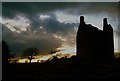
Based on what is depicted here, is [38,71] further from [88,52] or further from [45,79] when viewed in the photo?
[88,52]

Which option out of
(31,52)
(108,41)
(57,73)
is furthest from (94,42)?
(31,52)

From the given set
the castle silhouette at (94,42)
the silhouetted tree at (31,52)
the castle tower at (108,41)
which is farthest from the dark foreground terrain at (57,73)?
the silhouetted tree at (31,52)

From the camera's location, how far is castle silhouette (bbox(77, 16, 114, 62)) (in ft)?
107

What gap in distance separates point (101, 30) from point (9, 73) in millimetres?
19557

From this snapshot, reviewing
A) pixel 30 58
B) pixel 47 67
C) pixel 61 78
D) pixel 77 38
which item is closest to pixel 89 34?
pixel 77 38

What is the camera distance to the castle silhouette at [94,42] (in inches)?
1278

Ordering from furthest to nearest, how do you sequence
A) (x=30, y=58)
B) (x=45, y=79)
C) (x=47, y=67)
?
(x=30, y=58), (x=47, y=67), (x=45, y=79)

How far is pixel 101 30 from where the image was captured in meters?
34.0

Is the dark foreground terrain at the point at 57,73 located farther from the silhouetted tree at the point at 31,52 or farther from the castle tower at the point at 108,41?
the silhouetted tree at the point at 31,52

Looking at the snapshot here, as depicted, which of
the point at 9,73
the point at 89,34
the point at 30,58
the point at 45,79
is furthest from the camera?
the point at 30,58

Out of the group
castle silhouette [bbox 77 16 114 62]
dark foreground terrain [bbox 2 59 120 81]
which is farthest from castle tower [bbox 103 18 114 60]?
dark foreground terrain [bbox 2 59 120 81]

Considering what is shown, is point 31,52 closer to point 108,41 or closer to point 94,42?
point 94,42

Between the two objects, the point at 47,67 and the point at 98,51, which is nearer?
the point at 47,67

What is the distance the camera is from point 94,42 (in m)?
32.5
